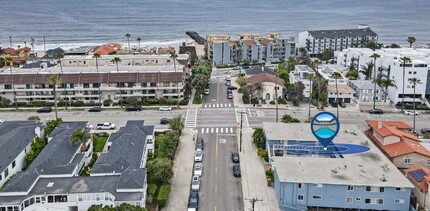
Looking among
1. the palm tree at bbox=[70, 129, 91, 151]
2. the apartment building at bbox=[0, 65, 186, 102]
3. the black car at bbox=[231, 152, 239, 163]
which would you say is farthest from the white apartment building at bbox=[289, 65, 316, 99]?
the palm tree at bbox=[70, 129, 91, 151]

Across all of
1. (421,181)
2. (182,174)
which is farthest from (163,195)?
(421,181)

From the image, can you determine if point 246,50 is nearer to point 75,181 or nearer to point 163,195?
point 163,195

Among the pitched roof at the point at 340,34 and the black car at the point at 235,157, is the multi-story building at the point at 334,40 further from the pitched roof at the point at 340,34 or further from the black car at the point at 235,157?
the black car at the point at 235,157

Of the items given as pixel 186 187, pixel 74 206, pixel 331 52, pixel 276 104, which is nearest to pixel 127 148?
pixel 186 187

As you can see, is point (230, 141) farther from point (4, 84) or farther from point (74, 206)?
point (4, 84)

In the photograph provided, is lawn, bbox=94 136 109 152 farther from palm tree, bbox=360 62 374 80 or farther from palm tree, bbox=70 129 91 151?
palm tree, bbox=360 62 374 80

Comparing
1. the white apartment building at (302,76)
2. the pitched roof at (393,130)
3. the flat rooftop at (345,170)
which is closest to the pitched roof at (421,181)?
the flat rooftop at (345,170)
